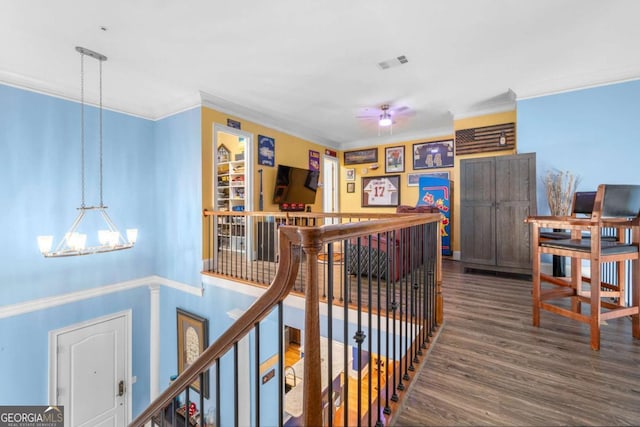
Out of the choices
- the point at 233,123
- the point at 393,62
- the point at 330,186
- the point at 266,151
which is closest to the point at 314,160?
the point at 330,186

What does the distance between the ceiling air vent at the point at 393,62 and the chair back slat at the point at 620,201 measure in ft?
7.30

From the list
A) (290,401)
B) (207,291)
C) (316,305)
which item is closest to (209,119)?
(207,291)

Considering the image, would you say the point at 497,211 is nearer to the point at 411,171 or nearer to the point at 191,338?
the point at 411,171

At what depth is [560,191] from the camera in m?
3.77

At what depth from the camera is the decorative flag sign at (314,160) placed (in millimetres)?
6629

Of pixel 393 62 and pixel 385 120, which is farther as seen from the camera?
pixel 385 120

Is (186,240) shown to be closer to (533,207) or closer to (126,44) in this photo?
(126,44)

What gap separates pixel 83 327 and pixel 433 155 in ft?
22.8

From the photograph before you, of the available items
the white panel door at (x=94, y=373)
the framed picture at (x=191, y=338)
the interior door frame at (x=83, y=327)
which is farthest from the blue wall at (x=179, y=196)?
the white panel door at (x=94, y=373)

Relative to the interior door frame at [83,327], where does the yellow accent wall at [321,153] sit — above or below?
above

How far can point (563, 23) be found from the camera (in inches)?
103

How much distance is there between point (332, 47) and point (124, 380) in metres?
5.95

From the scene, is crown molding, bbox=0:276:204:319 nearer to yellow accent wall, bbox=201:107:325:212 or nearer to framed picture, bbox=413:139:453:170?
yellow accent wall, bbox=201:107:325:212

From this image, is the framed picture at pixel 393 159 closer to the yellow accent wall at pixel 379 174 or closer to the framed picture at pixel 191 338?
the yellow accent wall at pixel 379 174
